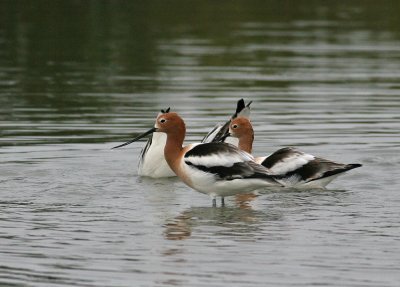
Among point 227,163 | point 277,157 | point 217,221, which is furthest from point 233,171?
point 277,157

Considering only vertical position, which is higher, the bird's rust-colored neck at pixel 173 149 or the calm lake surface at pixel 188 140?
the bird's rust-colored neck at pixel 173 149

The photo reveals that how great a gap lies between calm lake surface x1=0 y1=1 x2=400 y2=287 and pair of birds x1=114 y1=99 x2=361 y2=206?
0.71 feet

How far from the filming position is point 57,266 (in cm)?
1026

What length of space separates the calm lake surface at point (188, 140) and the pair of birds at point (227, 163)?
0.22 metres

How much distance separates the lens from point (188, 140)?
17.3 meters

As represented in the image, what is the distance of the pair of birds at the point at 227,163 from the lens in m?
13.0

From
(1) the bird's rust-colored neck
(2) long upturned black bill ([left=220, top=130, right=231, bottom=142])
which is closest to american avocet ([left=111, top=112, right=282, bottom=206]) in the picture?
(1) the bird's rust-colored neck

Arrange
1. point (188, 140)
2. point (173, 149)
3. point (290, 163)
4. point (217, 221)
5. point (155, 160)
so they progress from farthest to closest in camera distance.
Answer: point (188, 140) < point (155, 160) < point (290, 163) < point (173, 149) < point (217, 221)

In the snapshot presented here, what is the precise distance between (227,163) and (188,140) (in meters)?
4.29

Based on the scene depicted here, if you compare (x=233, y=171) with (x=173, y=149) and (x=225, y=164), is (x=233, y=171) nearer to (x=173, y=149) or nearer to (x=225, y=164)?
(x=225, y=164)

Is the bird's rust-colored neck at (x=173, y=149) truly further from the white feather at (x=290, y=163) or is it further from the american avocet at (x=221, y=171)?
the white feather at (x=290, y=163)

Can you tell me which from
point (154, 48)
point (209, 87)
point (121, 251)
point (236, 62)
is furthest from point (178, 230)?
point (154, 48)

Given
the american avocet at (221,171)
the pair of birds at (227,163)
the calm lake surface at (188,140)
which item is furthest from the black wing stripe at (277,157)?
the american avocet at (221,171)

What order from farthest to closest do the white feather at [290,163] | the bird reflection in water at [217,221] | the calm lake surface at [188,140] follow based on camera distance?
the white feather at [290,163] < the bird reflection in water at [217,221] < the calm lake surface at [188,140]
